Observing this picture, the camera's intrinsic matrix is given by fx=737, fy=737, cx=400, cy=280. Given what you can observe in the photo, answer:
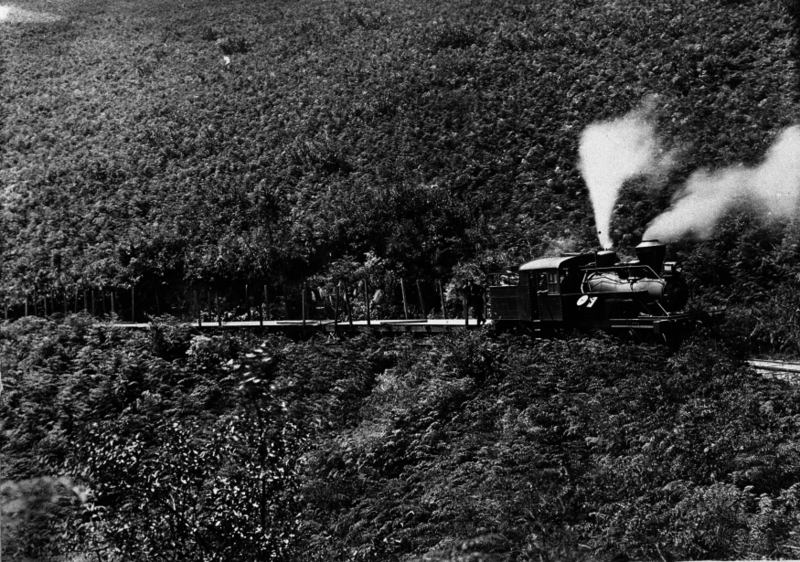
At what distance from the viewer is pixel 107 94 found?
7.92 m

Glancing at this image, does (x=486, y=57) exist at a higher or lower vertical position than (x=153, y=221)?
higher

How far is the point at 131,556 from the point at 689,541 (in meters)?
3.75

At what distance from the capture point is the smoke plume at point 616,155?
255 inches

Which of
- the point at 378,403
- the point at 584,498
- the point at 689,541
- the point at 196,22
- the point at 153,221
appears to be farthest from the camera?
the point at 196,22

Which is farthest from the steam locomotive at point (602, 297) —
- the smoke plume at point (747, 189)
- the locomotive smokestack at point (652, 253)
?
the smoke plume at point (747, 189)

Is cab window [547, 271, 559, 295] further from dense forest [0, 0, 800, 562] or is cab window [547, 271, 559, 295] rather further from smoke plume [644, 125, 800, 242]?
smoke plume [644, 125, 800, 242]

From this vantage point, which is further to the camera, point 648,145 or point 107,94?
point 107,94

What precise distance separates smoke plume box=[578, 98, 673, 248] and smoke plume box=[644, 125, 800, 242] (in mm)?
363

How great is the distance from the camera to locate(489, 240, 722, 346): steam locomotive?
6.70 meters

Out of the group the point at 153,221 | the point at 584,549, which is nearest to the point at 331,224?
the point at 153,221

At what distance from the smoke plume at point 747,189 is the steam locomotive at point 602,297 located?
466 mm

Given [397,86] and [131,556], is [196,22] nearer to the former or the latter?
[397,86]

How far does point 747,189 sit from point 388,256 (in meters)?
3.19

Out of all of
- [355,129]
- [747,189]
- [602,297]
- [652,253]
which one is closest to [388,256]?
[355,129]
